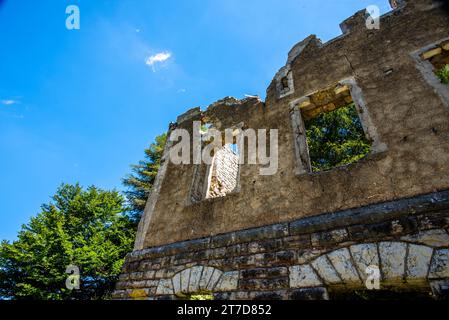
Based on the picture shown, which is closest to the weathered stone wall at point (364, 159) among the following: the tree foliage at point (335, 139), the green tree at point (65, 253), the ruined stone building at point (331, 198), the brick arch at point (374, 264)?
the ruined stone building at point (331, 198)

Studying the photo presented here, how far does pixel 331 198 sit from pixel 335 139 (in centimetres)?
979

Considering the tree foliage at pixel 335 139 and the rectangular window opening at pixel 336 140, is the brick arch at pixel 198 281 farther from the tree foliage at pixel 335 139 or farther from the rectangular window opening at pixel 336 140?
the tree foliage at pixel 335 139

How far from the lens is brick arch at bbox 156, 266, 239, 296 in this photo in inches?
146

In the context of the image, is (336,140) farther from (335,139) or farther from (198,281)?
(198,281)

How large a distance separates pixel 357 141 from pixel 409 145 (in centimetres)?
881

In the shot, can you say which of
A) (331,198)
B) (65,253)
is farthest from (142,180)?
(331,198)

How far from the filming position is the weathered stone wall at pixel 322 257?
106 inches

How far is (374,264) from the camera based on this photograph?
2.84 meters

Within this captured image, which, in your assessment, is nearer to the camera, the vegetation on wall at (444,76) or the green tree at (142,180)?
the vegetation on wall at (444,76)

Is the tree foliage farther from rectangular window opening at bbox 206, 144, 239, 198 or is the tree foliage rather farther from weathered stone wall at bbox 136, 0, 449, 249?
weathered stone wall at bbox 136, 0, 449, 249

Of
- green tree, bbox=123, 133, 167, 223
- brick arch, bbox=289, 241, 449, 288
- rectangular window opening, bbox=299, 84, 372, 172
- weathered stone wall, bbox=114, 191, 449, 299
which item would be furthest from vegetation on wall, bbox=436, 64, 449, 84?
green tree, bbox=123, 133, 167, 223

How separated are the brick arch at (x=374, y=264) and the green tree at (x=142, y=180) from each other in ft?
38.1

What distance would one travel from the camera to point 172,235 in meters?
4.94
